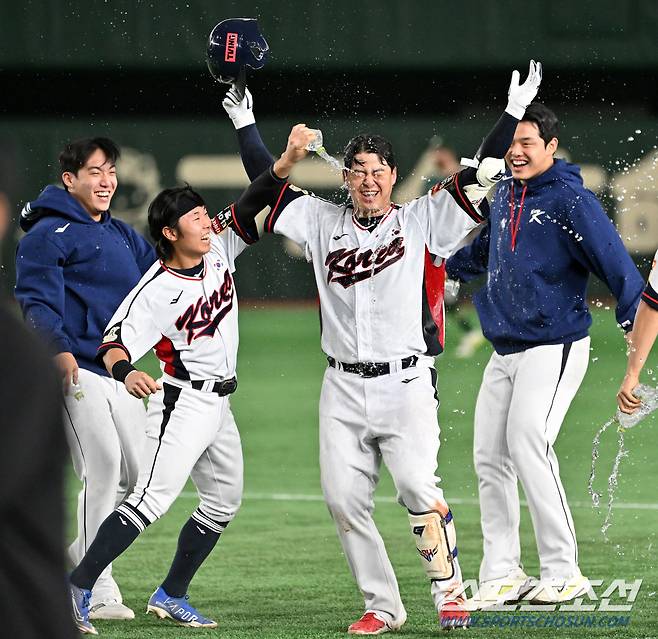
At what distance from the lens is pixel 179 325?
5.45m

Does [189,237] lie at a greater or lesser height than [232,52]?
lesser

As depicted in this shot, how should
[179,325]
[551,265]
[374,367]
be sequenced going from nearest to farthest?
1. [374,367]
2. [179,325]
3. [551,265]

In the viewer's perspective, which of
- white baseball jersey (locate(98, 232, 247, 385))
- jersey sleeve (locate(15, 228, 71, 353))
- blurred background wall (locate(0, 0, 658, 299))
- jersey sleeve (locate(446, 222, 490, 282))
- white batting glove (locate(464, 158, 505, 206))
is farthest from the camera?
blurred background wall (locate(0, 0, 658, 299))

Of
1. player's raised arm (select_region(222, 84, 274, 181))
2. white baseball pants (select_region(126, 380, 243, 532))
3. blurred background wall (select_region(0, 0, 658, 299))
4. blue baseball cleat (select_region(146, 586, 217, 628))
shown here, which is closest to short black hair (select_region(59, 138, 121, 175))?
player's raised arm (select_region(222, 84, 274, 181))

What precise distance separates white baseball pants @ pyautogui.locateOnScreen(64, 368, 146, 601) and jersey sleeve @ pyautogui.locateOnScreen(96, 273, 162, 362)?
23cm

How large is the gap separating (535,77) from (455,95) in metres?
15.5

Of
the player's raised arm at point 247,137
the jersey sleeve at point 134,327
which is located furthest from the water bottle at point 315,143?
the jersey sleeve at point 134,327

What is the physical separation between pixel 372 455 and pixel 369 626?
2.21 feet

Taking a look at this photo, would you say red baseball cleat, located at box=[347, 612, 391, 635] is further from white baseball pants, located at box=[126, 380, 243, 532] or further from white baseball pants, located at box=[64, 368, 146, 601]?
white baseball pants, located at box=[64, 368, 146, 601]

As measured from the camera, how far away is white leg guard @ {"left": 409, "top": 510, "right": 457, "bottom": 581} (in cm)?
520

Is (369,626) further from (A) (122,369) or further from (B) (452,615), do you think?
(A) (122,369)

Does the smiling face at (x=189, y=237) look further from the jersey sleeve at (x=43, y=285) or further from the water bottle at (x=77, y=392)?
the water bottle at (x=77, y=392)

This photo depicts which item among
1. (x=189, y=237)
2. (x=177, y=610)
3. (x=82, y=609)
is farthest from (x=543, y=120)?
(x=82, y=609)

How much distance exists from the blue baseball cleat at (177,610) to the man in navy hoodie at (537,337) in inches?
46.5
